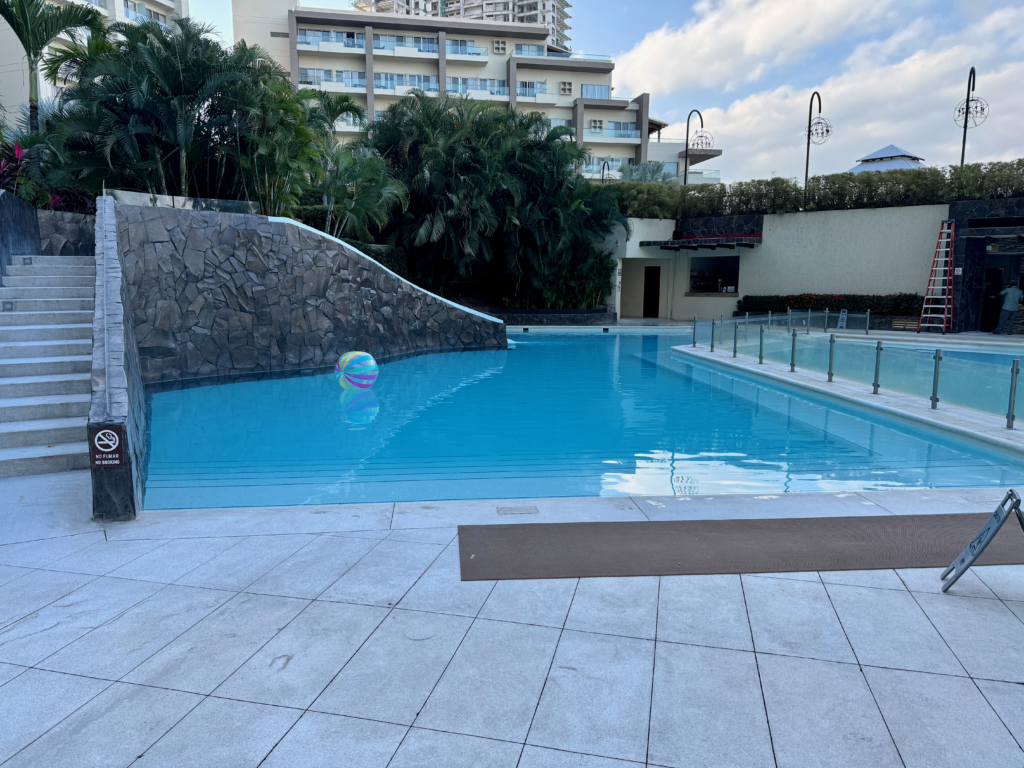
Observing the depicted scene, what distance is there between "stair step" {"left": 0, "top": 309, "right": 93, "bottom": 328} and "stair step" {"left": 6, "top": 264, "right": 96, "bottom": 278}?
170cm

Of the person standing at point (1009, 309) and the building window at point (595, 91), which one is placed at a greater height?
the building window at point (595, 91)

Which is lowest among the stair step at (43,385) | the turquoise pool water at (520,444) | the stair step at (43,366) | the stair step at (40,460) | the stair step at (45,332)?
the turquoise pool water at (520,444)

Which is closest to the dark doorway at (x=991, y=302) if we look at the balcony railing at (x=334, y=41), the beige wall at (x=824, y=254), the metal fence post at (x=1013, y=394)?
the beige wall at (x=824, y=254)

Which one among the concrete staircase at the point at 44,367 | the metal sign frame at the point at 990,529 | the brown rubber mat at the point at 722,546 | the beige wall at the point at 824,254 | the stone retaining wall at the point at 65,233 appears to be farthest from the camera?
the beige wall at the point at 824,254

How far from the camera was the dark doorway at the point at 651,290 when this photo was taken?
3191 cm

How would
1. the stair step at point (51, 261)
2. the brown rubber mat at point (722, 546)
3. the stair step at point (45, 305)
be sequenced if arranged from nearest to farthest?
the brown rubber mat at point (722, 546) → the stair step at point (45, 305) → the stair step at point (51, 261)

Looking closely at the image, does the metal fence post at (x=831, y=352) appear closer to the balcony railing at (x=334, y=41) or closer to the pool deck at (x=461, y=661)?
the pool deck at (x=461, y=661)

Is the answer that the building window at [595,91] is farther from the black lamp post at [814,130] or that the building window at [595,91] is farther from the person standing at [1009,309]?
the person standing at [1009,309]

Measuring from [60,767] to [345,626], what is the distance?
49.0 inches

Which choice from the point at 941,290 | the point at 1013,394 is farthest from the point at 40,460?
the point at 941,290

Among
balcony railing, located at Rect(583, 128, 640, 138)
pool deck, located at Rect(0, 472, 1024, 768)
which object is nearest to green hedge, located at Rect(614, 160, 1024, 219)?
balcony railing, located at Rect(583, 128, 640, 138)

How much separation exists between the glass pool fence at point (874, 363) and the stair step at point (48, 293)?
1158 centimetres

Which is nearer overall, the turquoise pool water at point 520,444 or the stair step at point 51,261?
the turquoise pool water at point 520,444

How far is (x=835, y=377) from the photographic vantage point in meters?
12.3
